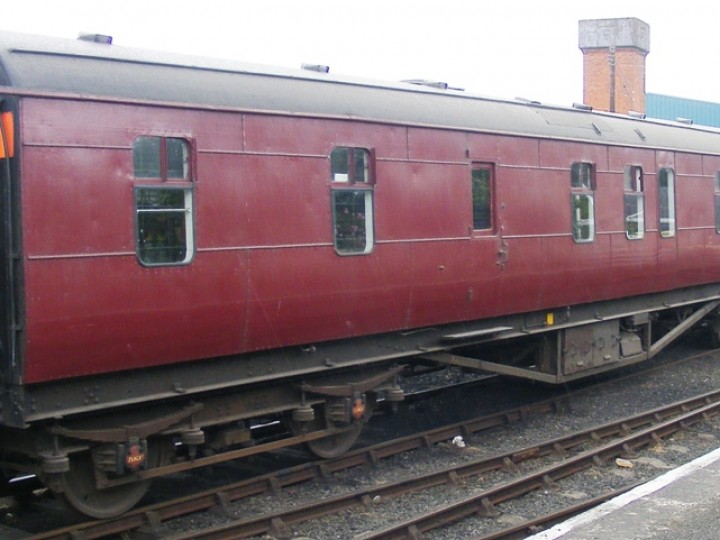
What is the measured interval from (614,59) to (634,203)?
20.8 meters

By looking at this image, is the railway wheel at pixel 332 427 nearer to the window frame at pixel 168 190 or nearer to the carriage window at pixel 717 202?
the window frame at pixel 168 190

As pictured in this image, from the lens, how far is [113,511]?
23.0 feet

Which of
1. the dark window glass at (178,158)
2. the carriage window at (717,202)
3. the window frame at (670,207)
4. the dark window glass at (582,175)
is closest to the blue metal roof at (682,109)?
the carriage window at (717,202)

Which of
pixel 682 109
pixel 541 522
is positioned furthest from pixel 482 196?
pixel 682 109

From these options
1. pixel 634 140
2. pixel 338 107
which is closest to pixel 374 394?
pixel 338 107

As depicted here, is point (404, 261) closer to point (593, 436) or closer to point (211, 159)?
point (211, 159)

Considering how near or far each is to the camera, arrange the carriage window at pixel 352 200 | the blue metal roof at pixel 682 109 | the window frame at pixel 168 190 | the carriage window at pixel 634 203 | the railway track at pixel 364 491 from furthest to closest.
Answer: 1. the blue metal roof at pixel 682 109
2. the carriage window at pixel 634 203
3. the carriage window at pixel 352 200
4. the railway track at pixel 364 491
5. the window frame at pixel 168 190

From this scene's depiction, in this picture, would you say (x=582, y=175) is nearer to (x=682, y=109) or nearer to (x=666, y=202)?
(x=666, y=202)

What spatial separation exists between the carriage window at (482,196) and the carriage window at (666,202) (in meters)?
3.74

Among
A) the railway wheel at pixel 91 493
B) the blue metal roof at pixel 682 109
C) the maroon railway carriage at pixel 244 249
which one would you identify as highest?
the blue metal roof at pixel 682 109

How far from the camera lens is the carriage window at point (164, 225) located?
21.9 ft

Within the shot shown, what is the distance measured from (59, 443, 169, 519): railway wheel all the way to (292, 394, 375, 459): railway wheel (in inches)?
64.8

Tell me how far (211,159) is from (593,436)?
18.2ft

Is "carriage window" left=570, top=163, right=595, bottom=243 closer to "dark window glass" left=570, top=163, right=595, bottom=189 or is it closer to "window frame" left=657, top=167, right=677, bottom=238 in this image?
"dark window glass" left=570, top=163, right=595, bottom=189
